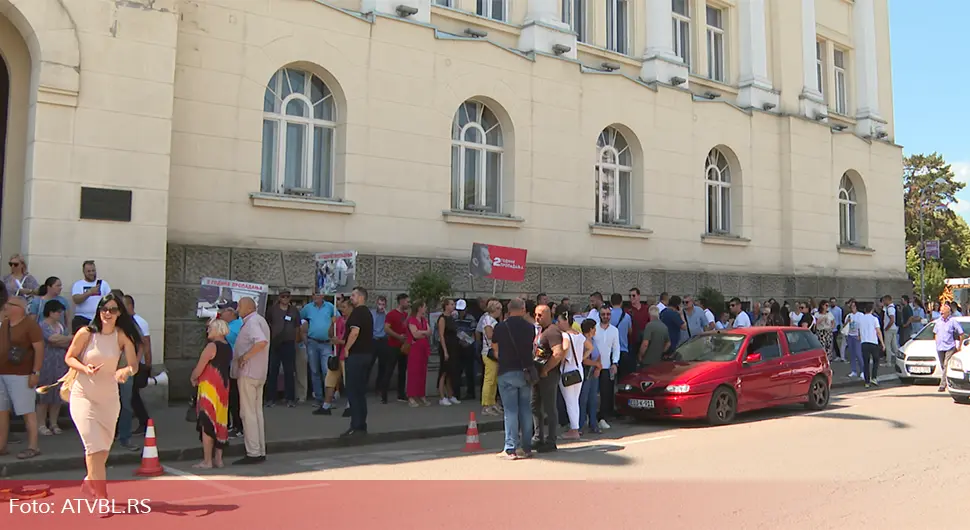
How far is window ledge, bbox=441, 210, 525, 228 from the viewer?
54.0 ft

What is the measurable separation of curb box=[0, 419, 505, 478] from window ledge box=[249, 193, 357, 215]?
5.18 metres

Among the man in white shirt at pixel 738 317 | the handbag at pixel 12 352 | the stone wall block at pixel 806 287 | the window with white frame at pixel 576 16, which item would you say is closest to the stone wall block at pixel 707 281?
the man in white shirt at pixel 738 317

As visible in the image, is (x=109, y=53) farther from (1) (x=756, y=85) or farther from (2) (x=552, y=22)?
(1) (x=756, y=85)

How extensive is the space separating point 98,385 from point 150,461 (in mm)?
1920

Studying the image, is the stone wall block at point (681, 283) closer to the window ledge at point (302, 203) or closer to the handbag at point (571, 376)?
the window ledge at point (302, 203)

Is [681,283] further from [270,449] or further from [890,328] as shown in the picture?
[270,449]

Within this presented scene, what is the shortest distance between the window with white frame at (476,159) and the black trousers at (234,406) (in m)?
7.89

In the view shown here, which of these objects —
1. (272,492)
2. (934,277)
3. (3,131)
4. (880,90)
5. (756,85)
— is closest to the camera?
(272,492)

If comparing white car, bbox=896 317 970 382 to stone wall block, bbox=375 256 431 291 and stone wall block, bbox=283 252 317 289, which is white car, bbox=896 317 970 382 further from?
stone wall block, bbox=283 252 317 289

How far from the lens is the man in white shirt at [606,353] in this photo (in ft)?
39.1

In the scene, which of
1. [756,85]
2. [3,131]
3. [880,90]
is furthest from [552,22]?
[880,90]

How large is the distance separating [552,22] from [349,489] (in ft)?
44.8

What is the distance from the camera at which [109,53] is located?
12.2 meters

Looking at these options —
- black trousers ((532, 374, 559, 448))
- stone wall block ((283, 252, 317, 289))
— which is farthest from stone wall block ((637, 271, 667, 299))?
black trousers ((532, 374, 559, 448))
